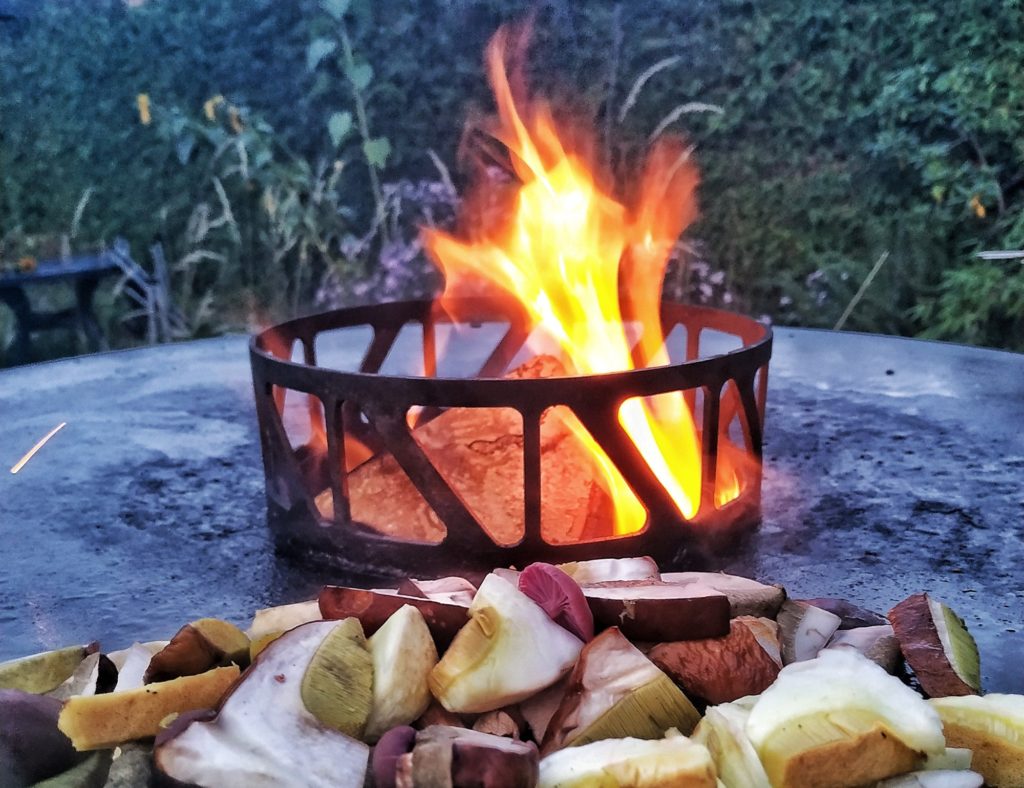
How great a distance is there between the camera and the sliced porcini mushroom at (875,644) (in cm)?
138

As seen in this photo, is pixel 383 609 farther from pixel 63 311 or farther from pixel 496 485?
pixel 63 311

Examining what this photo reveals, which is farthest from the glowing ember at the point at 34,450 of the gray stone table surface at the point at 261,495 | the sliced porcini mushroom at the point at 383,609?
the sliced porcini mushroom at the point at 383,609

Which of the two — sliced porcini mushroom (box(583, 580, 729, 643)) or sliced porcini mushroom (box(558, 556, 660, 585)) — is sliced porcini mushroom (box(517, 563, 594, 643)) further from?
sliced porcini mushroom (box(558, 556, 660, 585))

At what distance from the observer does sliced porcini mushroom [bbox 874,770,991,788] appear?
1.06m

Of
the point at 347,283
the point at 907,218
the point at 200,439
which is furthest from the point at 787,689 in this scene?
the point at 347,283

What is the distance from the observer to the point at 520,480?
202 centimetres

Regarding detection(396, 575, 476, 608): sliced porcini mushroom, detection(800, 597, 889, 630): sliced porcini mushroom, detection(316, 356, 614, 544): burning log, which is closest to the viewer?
detection(396, 575, 476, 608): sliced porcini mushroom

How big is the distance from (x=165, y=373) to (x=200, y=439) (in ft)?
2.36

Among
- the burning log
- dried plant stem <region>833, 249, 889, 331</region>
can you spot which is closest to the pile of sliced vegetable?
the burning log

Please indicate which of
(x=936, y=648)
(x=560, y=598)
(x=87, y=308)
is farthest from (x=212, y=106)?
(x=936, y=648)

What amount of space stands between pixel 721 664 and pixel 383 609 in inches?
18.4

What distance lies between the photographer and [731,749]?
1097mm

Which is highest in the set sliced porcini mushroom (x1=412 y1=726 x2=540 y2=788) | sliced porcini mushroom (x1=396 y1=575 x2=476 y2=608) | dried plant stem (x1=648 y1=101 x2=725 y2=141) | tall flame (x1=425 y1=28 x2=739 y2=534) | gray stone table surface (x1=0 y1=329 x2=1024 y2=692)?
dried plant stem (x1=648 y1=101 x2=725 y2=141)

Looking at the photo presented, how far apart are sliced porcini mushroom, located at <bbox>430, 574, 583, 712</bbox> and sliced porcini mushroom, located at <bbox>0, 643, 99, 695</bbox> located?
0.58 metres
